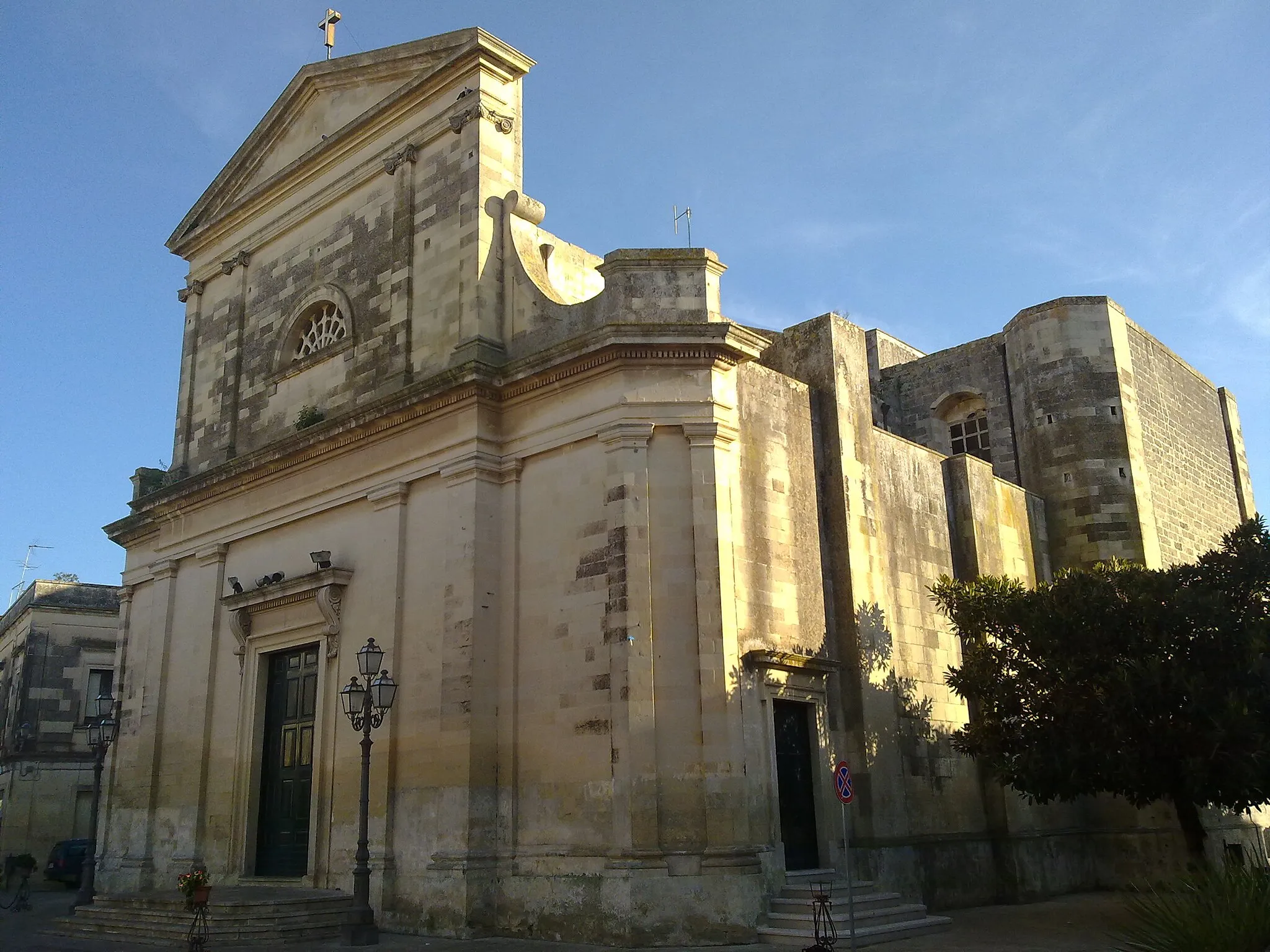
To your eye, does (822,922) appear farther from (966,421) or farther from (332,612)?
(966,421)

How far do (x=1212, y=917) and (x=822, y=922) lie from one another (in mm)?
5081

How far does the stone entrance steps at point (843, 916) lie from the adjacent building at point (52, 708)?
25368 mm

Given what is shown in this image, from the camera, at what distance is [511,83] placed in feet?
59.7

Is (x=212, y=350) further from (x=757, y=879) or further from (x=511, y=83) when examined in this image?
(x=757, y=879)

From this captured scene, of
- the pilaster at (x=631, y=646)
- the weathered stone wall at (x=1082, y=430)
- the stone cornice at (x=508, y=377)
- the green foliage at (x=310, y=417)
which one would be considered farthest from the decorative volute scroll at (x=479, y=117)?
the weathered stone wall at (x=1082, y=430)

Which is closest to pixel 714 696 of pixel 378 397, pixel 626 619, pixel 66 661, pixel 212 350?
pixel 626 619

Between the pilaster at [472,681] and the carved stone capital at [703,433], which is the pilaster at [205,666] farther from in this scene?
the carved stone capital at [703,433]

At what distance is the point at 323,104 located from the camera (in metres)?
21.2

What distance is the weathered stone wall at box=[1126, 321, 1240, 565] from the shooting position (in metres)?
22.6

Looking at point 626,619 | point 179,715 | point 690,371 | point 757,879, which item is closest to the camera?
point 757,879

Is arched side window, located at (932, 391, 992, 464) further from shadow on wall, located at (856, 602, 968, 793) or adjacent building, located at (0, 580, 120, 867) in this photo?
adjacent building, located at (0, 580, 120, 867)

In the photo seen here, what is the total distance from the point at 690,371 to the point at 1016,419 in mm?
10258

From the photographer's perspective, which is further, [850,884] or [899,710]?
[899,710]

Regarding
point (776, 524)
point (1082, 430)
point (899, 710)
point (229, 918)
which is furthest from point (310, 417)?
point (1082, 430)
